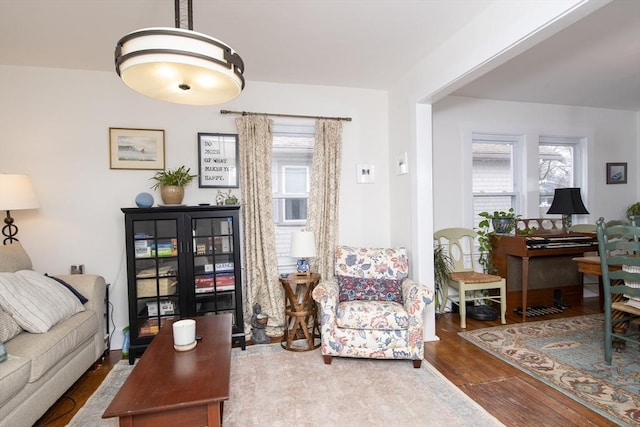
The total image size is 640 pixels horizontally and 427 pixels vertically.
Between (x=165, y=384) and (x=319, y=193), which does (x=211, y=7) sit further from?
(x=165, y=384)

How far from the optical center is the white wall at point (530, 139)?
3998mm

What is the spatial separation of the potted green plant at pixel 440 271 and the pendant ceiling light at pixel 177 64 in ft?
9.84

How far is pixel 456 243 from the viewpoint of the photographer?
152 inches

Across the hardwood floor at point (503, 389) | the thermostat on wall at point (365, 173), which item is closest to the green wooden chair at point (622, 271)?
the hardwood floor at point (503, 389)

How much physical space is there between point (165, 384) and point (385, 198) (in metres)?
2.83

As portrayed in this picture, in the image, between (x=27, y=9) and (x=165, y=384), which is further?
(x=27, y=9)

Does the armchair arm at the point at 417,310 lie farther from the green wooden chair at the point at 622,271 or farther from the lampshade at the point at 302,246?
the green wooden chair at the point at 622,271

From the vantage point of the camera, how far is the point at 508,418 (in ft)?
6.33

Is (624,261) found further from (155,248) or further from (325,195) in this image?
(155,248)

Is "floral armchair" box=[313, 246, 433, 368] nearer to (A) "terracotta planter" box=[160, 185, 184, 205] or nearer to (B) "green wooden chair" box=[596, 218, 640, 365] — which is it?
(B) "green wooden chair" box=[596, 218, 640, 365]

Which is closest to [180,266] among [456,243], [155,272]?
[155,272]

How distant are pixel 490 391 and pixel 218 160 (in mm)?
3007

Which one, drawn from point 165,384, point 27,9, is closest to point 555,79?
point 165,384

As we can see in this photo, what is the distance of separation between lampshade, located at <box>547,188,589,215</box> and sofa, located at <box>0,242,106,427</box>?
192 inches
